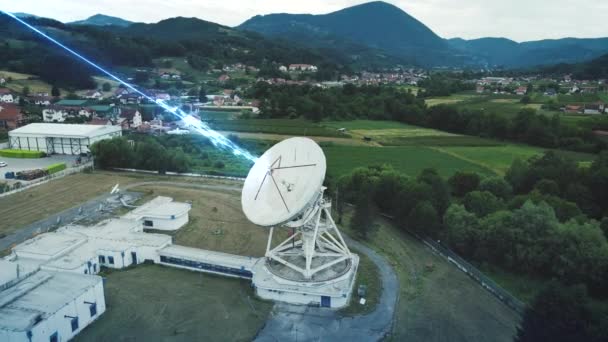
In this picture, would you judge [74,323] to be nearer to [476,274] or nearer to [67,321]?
[67,321]

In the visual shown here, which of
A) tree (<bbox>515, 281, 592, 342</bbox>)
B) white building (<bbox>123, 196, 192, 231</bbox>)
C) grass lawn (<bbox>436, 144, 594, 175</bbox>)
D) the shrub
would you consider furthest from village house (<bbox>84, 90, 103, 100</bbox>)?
tree (<bbox>515, 281, 592, 342</bbox>)

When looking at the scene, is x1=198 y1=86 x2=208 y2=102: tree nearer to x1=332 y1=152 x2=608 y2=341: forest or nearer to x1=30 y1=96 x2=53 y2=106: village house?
x1=30 y1=96 x2=53 y2=106: village house

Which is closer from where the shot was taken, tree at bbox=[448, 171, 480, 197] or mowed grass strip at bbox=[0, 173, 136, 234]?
mowed grass strip at bbox=[0, 173, 136, 234]

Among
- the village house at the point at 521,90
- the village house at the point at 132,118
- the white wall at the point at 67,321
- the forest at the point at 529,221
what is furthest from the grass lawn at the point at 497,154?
the village house at the point at 521,90

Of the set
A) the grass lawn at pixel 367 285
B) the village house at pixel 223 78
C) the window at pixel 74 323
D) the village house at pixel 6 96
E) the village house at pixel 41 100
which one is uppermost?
the village house at pixel 223 78

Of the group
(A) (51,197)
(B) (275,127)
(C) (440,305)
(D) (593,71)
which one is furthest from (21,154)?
(D) (593,71)

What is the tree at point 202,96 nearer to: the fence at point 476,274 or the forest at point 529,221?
the forest at point 529,221

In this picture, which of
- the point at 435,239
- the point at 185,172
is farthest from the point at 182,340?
the point at 185,172

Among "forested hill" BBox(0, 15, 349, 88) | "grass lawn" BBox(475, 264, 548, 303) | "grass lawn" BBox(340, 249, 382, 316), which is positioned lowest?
"grass lawn" BBox(475, 264, 548, 303)
